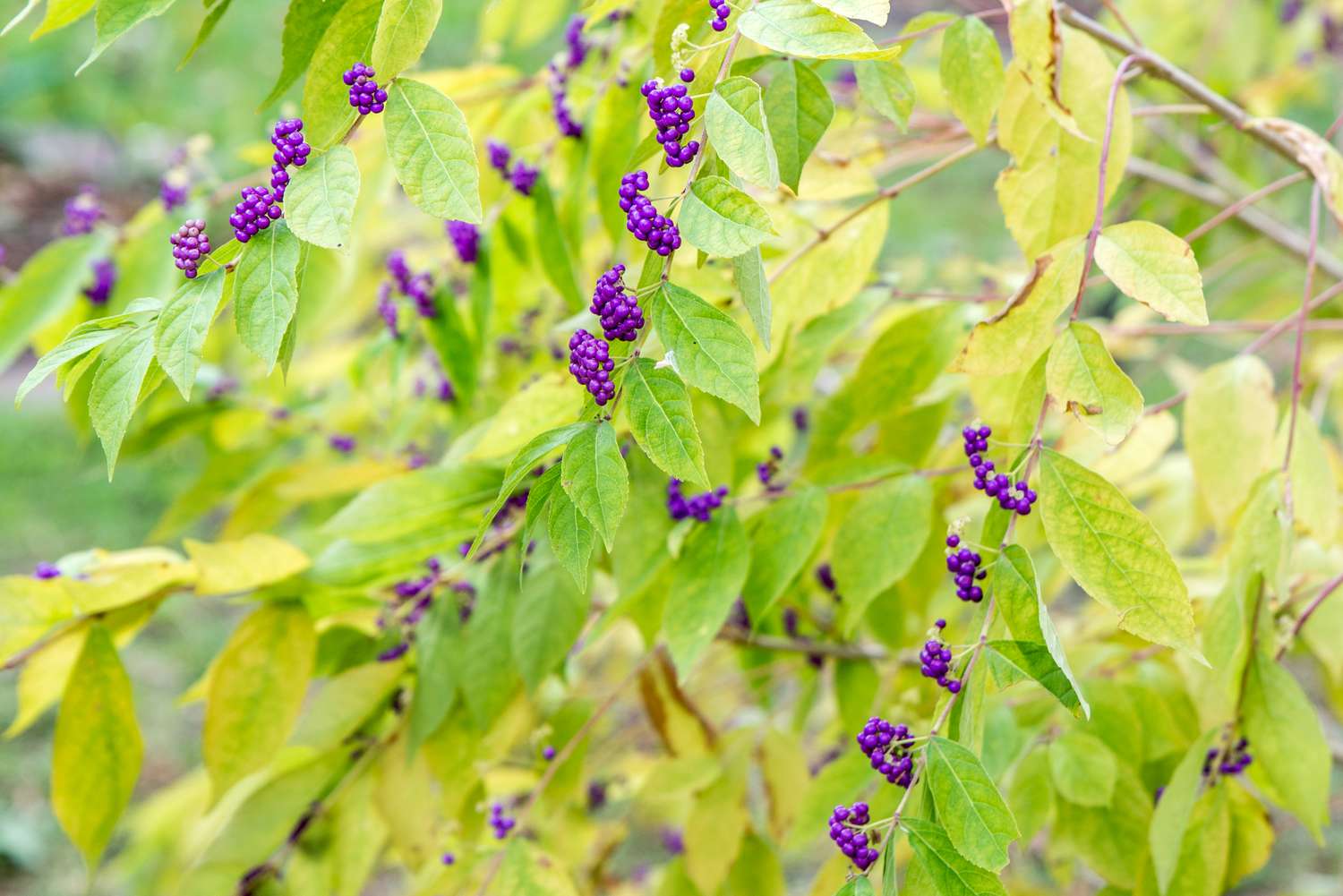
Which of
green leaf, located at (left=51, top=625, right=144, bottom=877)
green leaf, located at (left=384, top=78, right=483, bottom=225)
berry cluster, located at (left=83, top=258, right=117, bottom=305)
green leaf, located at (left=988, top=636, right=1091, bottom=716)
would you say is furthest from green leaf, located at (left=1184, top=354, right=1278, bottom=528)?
berry cluster, located at (left=83, top=258, right=117, bottom=305)

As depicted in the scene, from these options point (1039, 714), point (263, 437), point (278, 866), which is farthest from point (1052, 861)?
point (263, 437)

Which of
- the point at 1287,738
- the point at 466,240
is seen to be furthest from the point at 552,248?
the point at 1287,738

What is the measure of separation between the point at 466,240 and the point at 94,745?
0.53m

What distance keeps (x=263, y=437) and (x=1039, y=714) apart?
3.12 feet

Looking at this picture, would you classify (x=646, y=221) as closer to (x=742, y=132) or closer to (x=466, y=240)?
(x=742, y=132)

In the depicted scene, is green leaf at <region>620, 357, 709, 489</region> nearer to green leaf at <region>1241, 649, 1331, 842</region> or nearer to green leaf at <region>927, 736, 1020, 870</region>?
green leaf at <region>927, 736, 1020, 870</region>

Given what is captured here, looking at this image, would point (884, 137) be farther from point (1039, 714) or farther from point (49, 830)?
point (49, 830)

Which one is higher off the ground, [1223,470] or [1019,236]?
[1019,236]

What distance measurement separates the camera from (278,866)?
109 centimetres

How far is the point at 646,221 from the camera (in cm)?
57

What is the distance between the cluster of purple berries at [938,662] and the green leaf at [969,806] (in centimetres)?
5

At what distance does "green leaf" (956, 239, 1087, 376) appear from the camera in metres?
0.70

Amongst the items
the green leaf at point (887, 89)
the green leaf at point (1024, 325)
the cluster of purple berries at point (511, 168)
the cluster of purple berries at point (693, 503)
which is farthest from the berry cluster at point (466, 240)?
the green leaf at point (1024, 325)

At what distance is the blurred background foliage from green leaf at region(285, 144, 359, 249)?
137mm
